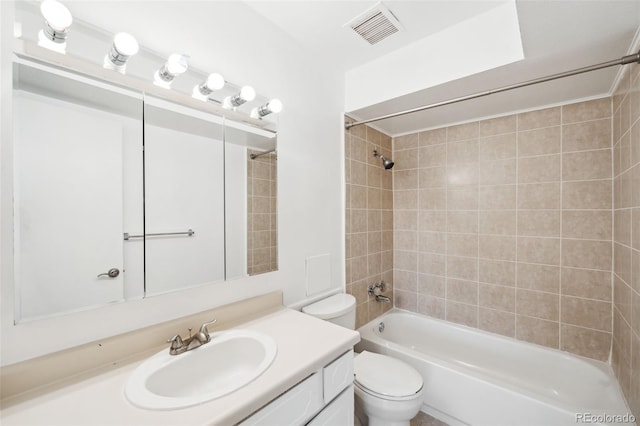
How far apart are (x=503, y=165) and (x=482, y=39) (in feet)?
3.40

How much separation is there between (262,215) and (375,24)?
128 cm

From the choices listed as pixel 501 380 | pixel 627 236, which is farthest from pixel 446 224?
pixel 501 380

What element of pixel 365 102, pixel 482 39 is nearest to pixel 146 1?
pixel 365 102

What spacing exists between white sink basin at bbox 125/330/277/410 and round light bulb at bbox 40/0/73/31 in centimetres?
114

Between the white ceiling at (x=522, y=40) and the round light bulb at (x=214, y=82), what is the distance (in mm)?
544

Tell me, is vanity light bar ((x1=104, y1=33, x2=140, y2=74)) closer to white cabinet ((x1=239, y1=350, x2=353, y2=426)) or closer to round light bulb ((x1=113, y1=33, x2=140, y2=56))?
round light bulb ((x1=113, y1=33, x2=140, y2=56))

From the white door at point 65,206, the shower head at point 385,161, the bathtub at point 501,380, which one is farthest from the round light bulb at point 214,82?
the bathtub at point 501,380

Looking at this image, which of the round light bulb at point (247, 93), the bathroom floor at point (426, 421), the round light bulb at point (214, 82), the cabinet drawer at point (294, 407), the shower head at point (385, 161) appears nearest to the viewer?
the cabinet drawer at point (294, 407)

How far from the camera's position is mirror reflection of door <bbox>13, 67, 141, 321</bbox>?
81 cm

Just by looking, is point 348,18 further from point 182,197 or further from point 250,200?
point 182,197

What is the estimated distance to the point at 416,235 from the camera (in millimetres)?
2506

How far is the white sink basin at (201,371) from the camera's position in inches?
29.6

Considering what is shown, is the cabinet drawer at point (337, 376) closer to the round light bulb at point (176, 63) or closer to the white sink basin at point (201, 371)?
the white sink basin at point (201, 371)

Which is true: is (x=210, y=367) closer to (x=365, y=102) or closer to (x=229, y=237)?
(x=229, y=237)
